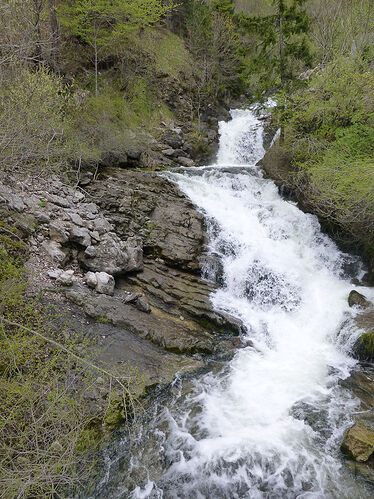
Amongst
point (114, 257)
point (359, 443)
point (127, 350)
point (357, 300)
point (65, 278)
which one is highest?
point (357, 300)

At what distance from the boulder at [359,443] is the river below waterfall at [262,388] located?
0.88 ft

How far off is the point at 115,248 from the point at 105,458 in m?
5.46

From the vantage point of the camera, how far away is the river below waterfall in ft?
17.9

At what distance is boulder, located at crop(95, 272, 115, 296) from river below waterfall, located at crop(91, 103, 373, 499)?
3037 mm

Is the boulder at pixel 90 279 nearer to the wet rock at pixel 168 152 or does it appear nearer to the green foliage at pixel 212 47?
the wet rock at pixel 168 152

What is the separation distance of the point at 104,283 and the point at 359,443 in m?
6.73

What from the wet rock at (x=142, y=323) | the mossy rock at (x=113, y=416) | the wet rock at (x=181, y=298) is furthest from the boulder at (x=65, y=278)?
the mossy rock at (x=113, y=416)

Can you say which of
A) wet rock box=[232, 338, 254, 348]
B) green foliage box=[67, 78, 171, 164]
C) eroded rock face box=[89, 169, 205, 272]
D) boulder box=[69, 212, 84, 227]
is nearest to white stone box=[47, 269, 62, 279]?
boulder box=[69, 212, 84, 227]

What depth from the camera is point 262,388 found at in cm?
757

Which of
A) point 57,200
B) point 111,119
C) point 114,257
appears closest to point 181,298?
point 114,257

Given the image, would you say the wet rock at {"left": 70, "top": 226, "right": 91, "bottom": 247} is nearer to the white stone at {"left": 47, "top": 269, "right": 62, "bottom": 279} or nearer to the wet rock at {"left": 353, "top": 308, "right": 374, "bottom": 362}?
the white stone at {"left": 47, "top": 269, "right": 62, "bottom": 279}

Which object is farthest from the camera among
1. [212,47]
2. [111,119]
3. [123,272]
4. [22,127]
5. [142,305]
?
[212,47]

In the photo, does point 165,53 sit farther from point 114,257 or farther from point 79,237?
point 114,257

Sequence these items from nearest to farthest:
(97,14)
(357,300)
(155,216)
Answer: (357,300)
(155,216)
(97,14)
